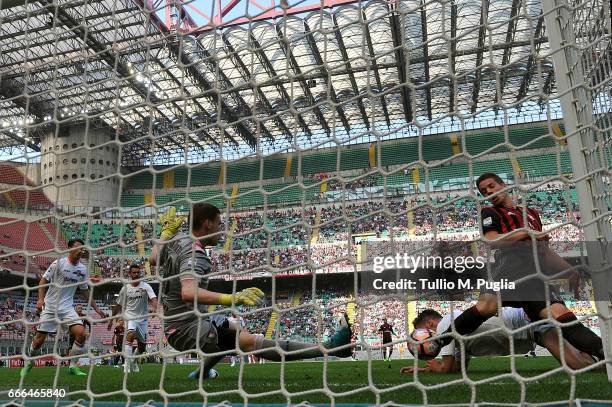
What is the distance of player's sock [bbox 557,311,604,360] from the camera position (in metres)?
2.78

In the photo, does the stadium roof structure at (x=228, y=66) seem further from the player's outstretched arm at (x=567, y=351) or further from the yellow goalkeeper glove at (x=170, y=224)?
the player's outstretched arm at (x=567, y=351)

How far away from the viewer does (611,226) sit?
250 cm

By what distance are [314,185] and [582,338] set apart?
1794mm

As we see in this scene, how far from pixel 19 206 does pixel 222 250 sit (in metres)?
10.8

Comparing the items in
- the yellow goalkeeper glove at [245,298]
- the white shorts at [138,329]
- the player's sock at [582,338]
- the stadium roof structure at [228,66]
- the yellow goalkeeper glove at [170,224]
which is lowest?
the player's sock at [582,338]

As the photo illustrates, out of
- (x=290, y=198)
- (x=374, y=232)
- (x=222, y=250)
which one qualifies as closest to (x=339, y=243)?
(x=374, y=232)

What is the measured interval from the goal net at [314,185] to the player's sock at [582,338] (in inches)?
1.2

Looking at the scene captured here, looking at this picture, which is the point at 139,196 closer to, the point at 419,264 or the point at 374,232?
the point at 374,232

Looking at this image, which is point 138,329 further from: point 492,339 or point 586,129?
point 586,129

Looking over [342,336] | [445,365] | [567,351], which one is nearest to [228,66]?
[445,365]

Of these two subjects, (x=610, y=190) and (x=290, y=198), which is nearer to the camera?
(x=610, y=190)

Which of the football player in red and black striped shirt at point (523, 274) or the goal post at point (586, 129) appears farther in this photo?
the football player in red and black striped shirt at point (523, 274)

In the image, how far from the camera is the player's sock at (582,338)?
9.11 ft

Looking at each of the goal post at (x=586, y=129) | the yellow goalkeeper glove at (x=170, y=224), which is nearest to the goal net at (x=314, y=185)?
the goal post at (x=586, y=129)
